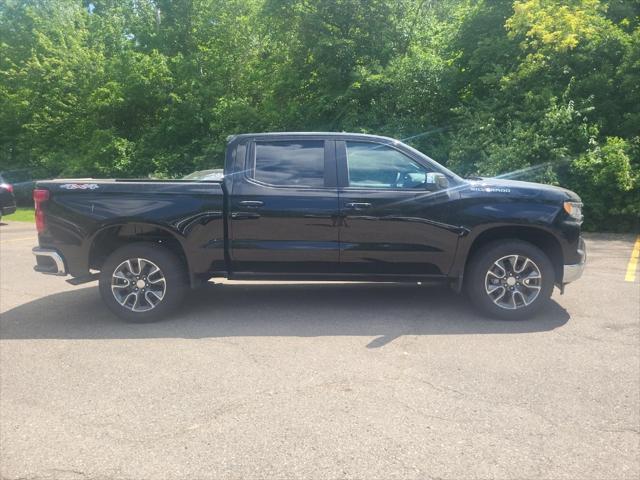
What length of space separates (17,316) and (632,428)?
19.4ft

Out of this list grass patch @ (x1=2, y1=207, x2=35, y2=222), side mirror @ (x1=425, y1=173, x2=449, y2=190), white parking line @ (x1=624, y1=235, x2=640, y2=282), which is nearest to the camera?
side mirror @ (x1=425, y1=173, x2=449, y2=190)

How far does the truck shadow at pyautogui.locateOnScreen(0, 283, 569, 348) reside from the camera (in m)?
5.37

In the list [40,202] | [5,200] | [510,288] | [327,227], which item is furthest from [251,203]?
[5,200]

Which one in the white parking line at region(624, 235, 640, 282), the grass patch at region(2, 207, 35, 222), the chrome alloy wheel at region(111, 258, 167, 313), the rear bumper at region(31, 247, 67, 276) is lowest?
the grass patch at region(2, 207, 35, 222)

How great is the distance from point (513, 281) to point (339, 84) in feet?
42.6

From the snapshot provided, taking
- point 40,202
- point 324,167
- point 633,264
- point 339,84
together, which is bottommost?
point 633,264

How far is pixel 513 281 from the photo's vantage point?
5.61 metres

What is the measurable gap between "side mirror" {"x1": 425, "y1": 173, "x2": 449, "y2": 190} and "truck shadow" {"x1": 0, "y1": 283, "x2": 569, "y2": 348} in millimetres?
1357

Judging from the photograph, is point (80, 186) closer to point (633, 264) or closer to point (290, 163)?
point (290, 163)

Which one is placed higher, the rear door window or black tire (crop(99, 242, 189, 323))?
the rear door window

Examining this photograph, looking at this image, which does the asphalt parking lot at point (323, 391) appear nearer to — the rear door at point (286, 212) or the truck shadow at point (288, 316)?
the truck shadow at point (288, 316)

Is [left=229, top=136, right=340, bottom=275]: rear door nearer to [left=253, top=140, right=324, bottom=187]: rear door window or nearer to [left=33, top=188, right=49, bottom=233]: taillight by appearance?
[left=253, top=140, right=324, bottom=187]: rear door window

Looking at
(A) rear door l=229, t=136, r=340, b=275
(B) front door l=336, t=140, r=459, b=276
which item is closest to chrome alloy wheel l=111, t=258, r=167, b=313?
(A) rear door l=229, t=136, r=340, b=275

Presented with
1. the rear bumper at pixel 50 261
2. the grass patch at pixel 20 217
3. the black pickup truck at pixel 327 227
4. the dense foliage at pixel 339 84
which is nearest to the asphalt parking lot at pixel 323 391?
the black pickup truck at pixel 327 227
